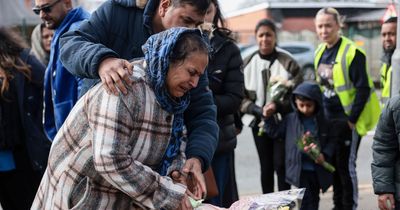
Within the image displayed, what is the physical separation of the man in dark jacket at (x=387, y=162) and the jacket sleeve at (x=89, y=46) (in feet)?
5.86

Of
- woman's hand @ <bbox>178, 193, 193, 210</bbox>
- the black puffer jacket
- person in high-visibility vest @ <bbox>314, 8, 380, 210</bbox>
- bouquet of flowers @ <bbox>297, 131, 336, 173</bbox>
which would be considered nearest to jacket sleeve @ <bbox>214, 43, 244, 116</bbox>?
the black puffer jacket

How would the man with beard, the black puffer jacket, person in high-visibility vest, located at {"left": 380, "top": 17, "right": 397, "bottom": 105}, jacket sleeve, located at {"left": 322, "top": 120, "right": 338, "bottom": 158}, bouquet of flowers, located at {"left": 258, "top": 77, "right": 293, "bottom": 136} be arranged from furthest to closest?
person in high-visibility vest, located at {"left": 380, "top": 17, "right": 397, "bottom": 105} < bouquet of flowers, located at {"left": 258, "top": 77, "right": 293, "bottom": 136} < jacket sleeve, located at {"left": 322, "top": 120, "right": 338, "bottom": 158} < the black puffer jacket < the man with beard

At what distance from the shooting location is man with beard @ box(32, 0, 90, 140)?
322cm

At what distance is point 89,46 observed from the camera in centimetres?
222

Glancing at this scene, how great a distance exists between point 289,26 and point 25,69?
29.1 m

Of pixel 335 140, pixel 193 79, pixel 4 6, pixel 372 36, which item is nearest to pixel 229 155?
pixel 335 140

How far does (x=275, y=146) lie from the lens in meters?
5.29

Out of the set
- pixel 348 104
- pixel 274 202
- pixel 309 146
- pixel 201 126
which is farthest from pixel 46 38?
pixel 274 202

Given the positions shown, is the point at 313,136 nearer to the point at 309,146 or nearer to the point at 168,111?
the point at 309,146

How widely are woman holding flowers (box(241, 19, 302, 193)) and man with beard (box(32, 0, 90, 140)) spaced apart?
225 centimetres

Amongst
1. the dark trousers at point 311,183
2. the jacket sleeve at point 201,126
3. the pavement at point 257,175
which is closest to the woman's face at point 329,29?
the dark trousers at point 311,183

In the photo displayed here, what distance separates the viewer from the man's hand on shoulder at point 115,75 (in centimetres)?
197

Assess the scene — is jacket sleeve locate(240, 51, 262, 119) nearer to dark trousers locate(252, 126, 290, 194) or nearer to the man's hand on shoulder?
dark trousers locate(252, 126, 290, 194)

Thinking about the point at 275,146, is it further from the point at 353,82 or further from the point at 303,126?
the point at 353,82
